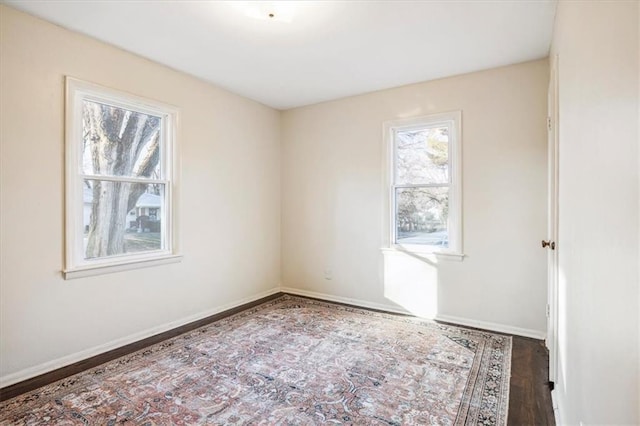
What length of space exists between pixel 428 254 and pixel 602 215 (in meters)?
2.92

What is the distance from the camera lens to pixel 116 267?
311 cm

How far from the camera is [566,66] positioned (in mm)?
1871

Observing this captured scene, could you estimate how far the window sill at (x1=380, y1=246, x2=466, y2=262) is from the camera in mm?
3719

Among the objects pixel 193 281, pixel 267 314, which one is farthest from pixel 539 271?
pixel 193 281

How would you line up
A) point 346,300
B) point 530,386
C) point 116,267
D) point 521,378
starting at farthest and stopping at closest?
point 346,300 → point 116,267 → point 521,378 → point 530,386

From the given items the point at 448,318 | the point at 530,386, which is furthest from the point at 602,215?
the point at 448,318

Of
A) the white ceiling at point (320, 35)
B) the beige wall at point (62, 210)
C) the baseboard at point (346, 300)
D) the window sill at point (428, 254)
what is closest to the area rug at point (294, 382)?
the beige wall at point (62, 210)

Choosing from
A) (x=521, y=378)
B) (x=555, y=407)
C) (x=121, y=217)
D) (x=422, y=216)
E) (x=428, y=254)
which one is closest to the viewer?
(x=555, y=407)

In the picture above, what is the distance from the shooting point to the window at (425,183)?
3744 millimetres

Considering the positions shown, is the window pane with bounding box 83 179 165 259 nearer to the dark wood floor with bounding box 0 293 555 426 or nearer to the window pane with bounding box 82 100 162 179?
the window pane with bounding box 82 100 162 179

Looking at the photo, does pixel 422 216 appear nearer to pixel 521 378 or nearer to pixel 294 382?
pixel 521 378

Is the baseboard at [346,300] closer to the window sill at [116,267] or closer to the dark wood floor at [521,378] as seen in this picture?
the dark wood floor at [521,378]

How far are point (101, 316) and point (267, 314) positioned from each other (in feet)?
5.46

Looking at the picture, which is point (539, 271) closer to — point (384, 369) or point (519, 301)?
point (519, 301)
